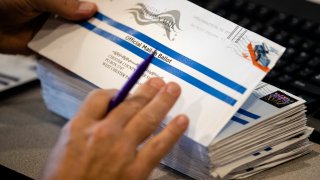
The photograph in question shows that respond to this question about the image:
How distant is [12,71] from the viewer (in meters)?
0.78

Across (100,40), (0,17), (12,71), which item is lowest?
(12,71)

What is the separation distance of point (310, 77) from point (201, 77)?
22 cm

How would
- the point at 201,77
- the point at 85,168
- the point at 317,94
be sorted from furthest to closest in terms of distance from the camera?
the point at 317,94 → the point at 201,77 → the point at 85,168

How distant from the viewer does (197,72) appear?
50 centimetres

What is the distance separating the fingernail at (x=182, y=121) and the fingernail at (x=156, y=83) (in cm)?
5

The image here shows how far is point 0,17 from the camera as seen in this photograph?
0.67m

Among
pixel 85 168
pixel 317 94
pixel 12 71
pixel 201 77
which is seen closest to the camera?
pixel 85 168

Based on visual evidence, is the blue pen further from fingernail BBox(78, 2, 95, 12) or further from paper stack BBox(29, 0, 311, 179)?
fingernail BBox(78, 2, 95, 12)

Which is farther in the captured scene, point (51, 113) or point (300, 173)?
point (51, 113)

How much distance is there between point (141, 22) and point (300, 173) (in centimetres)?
30

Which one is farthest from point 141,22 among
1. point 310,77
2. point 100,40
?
point 310,77

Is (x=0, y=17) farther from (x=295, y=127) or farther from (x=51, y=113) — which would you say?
(x=295, y=127)

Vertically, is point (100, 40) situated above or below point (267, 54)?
below

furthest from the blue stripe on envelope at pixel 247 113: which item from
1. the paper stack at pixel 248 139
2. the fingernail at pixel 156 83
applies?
the fingernail at pixel 156 83
